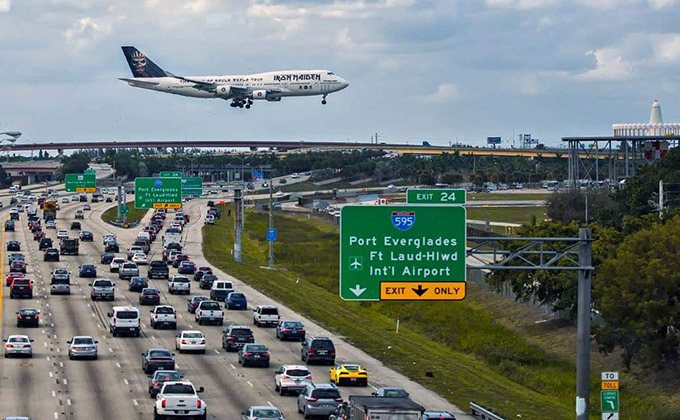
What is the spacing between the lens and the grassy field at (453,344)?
52031 millimetres

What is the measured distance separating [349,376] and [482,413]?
339 inches

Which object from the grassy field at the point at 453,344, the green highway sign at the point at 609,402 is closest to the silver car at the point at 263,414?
the grassy field at the point at 453,344

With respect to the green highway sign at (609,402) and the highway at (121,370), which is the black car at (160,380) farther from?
the green highway sign at (609,402)

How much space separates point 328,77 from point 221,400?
76456 millimetres

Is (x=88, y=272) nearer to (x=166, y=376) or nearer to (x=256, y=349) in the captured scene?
(x=256, y=349)

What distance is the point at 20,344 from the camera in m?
58.3

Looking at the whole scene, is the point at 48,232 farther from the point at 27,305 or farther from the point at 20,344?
the point at 20,344

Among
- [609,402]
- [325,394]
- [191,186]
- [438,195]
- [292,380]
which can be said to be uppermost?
[438,195]

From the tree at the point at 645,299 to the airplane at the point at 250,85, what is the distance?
194 feet

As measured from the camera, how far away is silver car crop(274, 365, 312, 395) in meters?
48.2

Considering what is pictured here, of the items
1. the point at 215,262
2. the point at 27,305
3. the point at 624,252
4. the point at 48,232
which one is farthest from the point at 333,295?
the point at 48,232

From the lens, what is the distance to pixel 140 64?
13762 centimetres

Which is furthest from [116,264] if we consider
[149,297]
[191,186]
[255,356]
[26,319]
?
[255,356]

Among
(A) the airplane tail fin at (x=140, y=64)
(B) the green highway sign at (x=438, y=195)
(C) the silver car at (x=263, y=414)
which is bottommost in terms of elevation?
(C) the silver car at (x=263, y=414)
